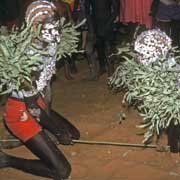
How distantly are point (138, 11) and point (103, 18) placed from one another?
0.46 meters

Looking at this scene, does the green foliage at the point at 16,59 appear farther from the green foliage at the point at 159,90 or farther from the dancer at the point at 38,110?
the green foliage at the point at 159,90

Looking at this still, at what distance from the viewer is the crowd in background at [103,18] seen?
611 cm

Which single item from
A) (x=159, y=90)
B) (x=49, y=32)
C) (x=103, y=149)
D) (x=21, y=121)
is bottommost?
(x=103, y=149)

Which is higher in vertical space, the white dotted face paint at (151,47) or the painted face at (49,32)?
the painted face at (49,32)

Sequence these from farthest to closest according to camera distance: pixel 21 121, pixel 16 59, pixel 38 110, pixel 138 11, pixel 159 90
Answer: pixel 138 11 < pixel 38 110 < pixel 21 121 < pixel 16 59 < pixel 159 90

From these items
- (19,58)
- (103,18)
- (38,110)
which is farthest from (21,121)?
(103,18)

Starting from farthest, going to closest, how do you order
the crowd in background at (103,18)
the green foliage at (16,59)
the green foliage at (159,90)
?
the crowd in background at (103,18) < the green foliage at (16,59) < the green foliage at (159,90)

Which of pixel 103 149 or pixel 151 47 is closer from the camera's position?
pixel 151 47

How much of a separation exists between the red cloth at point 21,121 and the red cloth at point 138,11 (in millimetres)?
2663

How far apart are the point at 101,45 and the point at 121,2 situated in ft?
1.82

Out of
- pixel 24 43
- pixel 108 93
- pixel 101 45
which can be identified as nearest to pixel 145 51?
pixel 24 43

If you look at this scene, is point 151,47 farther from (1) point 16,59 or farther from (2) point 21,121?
(2) point 21,121

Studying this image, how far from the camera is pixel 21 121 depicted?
14.0ft

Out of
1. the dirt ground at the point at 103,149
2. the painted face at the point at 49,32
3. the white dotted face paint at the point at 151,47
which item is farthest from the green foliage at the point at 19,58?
the dirt ground at the point at 103,149
